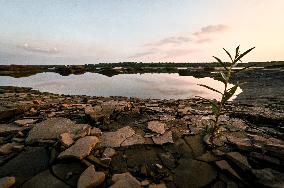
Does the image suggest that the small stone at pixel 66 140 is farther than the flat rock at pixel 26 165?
Yes

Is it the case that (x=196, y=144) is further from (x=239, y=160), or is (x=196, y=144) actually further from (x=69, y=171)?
(x=69, y=171)

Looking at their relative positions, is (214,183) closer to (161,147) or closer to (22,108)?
(161,147)

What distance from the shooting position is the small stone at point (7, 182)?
2861 mm

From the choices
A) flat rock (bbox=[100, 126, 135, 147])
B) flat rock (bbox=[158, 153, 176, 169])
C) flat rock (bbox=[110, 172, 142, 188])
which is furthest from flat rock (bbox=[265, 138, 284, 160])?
flat rock (bbox=[100, 126, 135, 147])

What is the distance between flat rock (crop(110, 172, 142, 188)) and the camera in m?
2.89

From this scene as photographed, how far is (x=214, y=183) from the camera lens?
10.1 feet

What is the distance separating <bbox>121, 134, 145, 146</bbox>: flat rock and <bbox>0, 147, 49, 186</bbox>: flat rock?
1231mm

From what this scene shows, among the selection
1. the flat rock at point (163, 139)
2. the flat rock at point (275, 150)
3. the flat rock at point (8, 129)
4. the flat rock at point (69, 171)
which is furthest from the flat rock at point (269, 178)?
the flat rock at point (8, 129)

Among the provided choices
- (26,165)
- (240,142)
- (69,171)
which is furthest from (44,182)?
(240,142)

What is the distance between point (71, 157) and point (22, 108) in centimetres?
312

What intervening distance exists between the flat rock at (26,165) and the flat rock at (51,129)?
0.29 meters

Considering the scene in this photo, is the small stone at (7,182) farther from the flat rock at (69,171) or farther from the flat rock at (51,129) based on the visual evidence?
the flat rock at (51,129)

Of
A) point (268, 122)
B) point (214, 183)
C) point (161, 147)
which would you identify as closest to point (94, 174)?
point (161, 147)

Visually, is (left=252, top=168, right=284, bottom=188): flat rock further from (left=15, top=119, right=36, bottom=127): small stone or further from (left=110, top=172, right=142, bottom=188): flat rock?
(left=15, top=119, right=36, bottom=127): small stone
